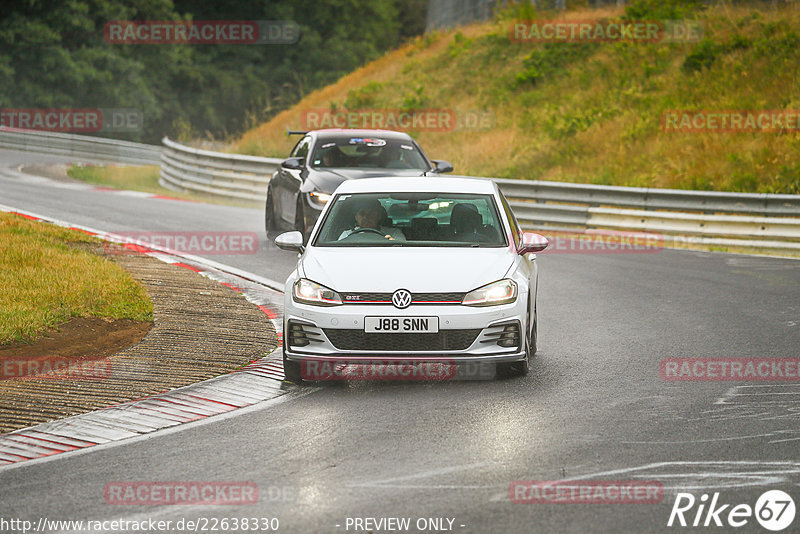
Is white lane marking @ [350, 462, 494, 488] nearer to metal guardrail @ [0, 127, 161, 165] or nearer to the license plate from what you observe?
the license plate

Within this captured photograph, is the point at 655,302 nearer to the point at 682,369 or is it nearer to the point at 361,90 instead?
the point at 682,369

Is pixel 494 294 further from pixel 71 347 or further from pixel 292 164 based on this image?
pixel 292 164

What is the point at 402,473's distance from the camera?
20.4 ft

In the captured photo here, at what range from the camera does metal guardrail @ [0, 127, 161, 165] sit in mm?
38000

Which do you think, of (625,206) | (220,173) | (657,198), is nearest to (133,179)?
(220,173)

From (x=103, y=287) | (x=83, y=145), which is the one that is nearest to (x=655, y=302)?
(x=103, y=287)

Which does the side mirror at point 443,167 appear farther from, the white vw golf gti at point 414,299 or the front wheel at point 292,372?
the front wheel at point 292,372

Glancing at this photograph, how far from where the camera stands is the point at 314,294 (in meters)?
8.49

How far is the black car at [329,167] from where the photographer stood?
50.4 feet

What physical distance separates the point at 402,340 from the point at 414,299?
1.03ft

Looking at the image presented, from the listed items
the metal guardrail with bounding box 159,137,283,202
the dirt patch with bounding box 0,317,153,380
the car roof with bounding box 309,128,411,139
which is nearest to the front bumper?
the dirt patch with bounding box 0,317,153,380

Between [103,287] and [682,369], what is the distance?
240 inches

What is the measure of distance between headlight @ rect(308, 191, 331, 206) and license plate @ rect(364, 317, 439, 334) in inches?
269

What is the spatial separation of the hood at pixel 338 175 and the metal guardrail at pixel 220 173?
824 centimetres
